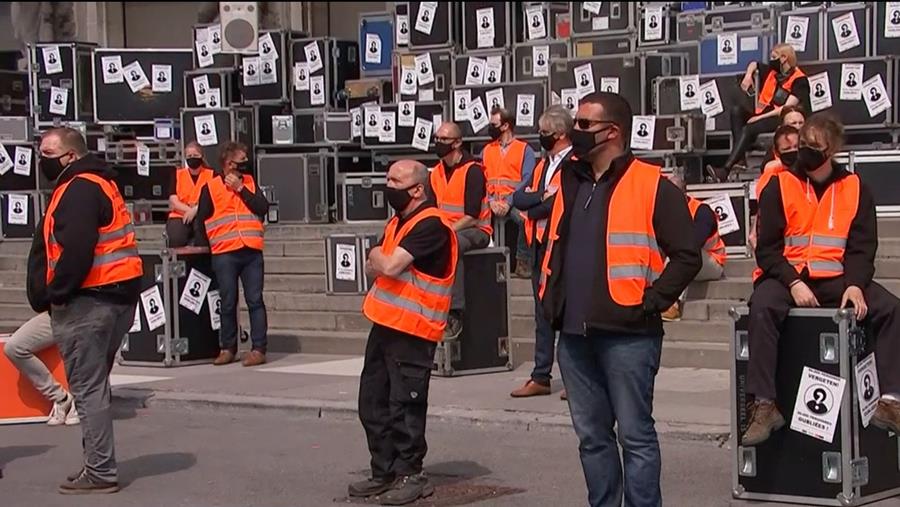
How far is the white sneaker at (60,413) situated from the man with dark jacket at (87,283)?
244 centimetres

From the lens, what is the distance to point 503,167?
1349cm

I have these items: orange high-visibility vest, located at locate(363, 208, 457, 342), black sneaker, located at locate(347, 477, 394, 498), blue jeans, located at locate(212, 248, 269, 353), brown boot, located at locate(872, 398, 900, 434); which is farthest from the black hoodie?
blue jeans, located at locate(212, 248, 269, 353)

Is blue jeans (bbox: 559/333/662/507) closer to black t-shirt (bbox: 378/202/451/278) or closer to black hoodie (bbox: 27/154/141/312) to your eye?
black t-shirt (bbox: 378/202/451/278)

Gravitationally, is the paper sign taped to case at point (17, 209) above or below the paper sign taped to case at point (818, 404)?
above

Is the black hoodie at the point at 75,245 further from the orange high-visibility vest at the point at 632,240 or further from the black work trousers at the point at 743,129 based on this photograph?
the black work trousers at the point at 743,129

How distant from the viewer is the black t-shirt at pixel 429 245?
813 centimetres

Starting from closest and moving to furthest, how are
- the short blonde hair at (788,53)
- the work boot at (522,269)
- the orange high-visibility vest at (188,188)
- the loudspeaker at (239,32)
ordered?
the work boot at (522,269) < the short blonde hair at (788,53) < the orange high-visibility vest at (188,188) < the loudspeaker at (239,32)

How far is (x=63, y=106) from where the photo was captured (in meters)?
20.3

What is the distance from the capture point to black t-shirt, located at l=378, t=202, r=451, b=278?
8.13 m

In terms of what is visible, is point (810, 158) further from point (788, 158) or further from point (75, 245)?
point (75, 245)

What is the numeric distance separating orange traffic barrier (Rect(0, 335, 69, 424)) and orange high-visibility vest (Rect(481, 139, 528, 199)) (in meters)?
4.10

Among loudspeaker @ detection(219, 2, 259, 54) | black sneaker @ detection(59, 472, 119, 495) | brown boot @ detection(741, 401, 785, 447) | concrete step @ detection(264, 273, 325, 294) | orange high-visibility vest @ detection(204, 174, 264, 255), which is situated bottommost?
black sneaker @ detection(59, 472, 119, 495)

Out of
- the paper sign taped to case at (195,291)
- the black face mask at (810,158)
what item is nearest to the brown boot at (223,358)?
the paper sign taped to case at (195,291)

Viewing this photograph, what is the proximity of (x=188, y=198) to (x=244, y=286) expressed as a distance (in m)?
1.47
